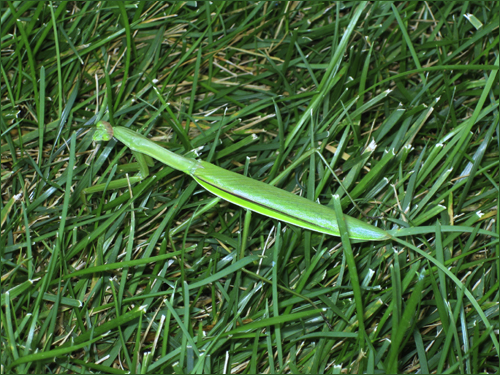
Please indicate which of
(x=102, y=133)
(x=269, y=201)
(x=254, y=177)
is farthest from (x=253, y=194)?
(x=102, y=133)

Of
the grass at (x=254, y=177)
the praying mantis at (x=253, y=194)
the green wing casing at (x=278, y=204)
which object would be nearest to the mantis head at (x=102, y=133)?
the praying mantis at (x=253, y=194)

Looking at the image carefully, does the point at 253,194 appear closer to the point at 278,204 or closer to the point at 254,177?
the point at 278,204

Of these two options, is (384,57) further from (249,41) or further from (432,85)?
(249,41)

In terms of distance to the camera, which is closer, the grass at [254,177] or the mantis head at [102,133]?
the grass at [254,177]

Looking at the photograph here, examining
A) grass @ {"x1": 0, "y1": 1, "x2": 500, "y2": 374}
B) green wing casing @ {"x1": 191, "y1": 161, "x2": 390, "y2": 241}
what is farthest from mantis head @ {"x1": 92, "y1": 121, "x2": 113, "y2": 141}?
green wing casing @ {"x1": 191, "y1": 161, "x2": 390, "y2": 241}

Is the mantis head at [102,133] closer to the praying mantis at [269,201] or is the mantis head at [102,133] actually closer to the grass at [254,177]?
the praying mantis at [269,201]

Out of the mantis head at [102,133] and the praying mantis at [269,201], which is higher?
the mantis head at [102,133]
